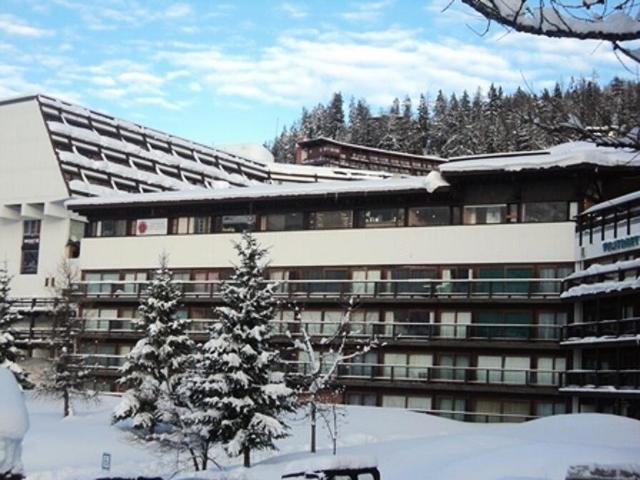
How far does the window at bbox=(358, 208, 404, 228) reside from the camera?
42594mm

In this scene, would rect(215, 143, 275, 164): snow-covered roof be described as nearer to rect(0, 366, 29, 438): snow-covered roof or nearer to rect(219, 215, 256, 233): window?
rect(219, 215, 256, 233): window

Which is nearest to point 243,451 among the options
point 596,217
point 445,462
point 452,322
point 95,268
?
point 445,462

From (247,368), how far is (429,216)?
14.0m

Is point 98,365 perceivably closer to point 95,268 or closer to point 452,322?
point 95,268

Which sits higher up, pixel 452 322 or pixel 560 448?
pixel 452 322

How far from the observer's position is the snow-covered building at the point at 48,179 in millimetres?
52250

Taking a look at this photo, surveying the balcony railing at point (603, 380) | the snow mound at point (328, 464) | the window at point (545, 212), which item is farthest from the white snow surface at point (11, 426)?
the window at point (545, 212)

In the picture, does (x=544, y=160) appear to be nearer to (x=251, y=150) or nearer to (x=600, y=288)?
(x=600, y=288)

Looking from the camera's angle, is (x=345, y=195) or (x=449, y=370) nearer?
(x=449, y=370)

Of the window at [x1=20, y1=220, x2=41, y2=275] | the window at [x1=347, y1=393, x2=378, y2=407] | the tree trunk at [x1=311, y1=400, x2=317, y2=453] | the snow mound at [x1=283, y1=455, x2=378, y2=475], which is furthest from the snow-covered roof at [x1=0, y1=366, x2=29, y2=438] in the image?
the window at [x1=20, y1=220, x2=41, y2=275]

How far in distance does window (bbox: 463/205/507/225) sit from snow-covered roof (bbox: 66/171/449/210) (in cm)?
164

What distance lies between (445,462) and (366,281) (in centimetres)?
1765

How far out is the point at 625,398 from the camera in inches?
1320

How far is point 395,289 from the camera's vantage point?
41.6m
